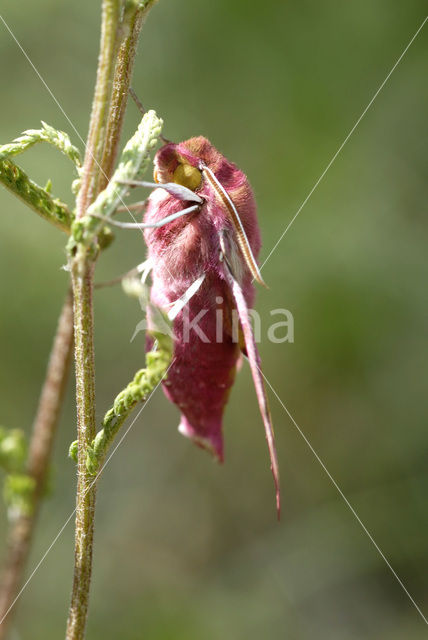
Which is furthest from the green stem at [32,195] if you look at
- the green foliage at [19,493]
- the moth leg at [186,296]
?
the green foliage at [19,493]

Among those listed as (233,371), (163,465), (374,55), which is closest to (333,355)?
(163,465)

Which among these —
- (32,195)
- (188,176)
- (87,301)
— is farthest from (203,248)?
(32,195)

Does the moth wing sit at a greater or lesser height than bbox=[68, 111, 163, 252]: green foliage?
lesser

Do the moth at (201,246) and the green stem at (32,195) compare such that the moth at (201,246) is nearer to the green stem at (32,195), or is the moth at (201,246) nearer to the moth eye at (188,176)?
the moth eye at (188,176)

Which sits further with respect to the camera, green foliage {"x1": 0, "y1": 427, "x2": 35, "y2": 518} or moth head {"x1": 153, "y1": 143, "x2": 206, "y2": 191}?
green foliage {"x1": 0, "y1": 427, "x2": 35, "y2": 518}

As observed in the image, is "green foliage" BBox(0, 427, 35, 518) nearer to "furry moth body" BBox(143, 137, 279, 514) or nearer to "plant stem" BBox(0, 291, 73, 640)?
"plant stem" BBox(0, 291, 73, 640)

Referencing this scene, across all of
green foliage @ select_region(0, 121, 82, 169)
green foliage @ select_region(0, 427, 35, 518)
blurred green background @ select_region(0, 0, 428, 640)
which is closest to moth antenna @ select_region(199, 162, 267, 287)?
green foliage @ select_region(0, 121, 82, 169)

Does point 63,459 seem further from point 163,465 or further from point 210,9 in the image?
point 210,9

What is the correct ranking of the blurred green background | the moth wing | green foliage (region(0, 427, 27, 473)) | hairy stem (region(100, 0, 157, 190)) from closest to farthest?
the moth wing
hairy stem (region(100, 0, 157, 190))
green foliage (region(0, 427, 27, 473))
the blurred green background

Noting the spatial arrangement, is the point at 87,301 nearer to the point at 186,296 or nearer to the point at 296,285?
the point at 186,296
